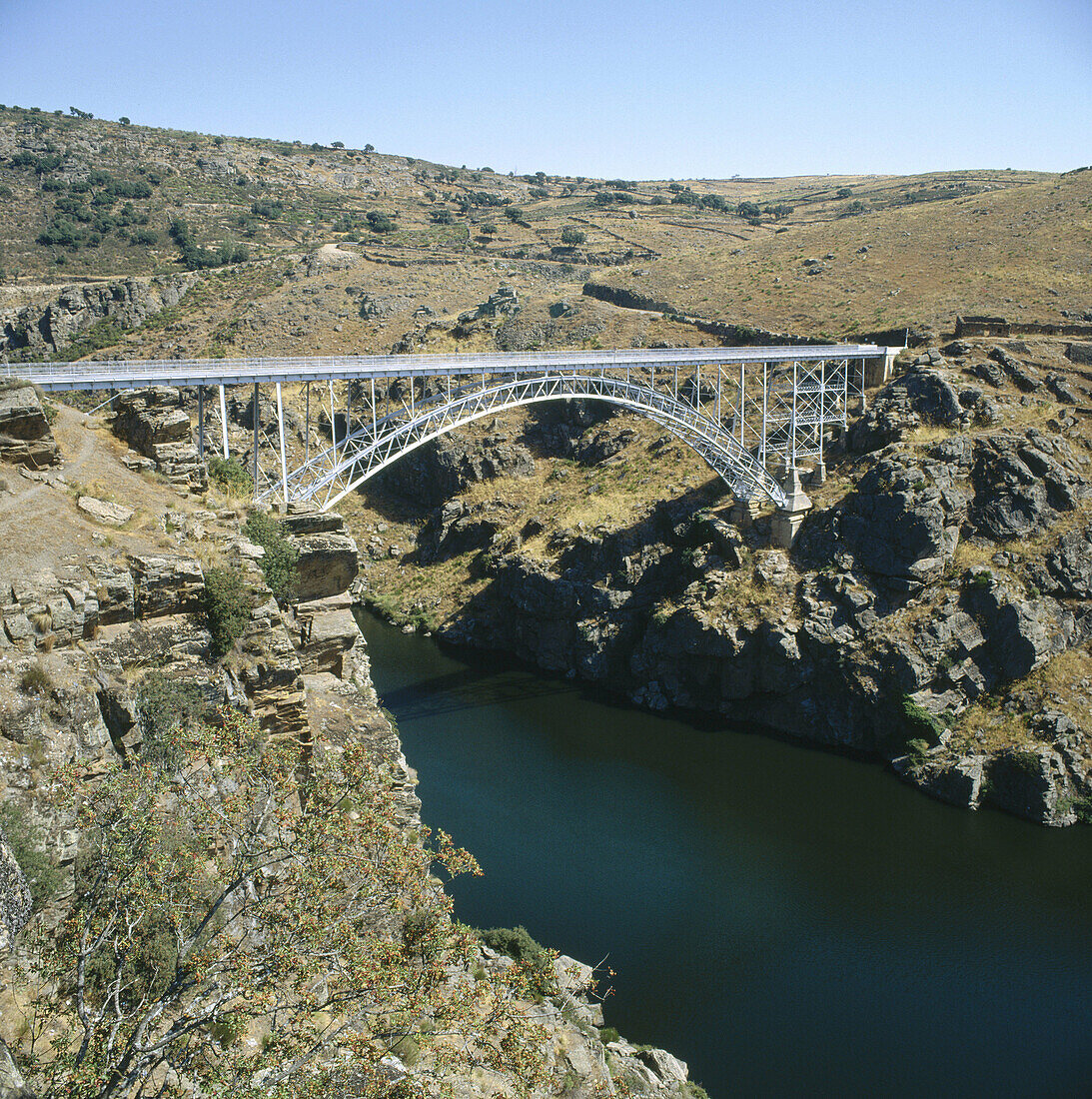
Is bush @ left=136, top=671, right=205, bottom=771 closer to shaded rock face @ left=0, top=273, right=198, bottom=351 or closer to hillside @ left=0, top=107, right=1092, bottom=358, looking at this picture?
hillside @ left=0, top=107, right=1092, bottom=358

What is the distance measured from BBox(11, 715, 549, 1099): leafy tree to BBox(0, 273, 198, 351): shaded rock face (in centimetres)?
4459

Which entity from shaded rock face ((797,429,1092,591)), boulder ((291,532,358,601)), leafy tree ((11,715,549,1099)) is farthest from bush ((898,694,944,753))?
leafy tree ((11,715,549,1099))

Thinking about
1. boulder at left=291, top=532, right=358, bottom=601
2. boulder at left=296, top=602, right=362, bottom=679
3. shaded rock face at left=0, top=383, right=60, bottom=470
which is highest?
shaded rock face at left=0, top=383, right=60, bottom=470

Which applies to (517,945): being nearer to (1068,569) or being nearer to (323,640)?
(323,640)

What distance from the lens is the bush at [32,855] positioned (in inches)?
322

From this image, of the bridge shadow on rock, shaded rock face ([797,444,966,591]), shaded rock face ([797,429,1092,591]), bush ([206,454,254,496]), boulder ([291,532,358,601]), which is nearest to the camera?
boulder ([291,532,358,601])

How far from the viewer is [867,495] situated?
3058 cm

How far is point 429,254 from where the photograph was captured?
221 ft

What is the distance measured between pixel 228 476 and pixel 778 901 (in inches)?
631

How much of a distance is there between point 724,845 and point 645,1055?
841 cm

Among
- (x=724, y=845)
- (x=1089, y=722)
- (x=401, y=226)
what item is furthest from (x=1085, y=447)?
(x=401, y=226)

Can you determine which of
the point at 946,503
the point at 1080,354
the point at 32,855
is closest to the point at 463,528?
the point at 946,503

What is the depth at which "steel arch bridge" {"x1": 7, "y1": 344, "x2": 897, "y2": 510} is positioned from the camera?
73.3 feet

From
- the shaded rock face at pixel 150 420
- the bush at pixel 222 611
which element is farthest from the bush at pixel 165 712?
the shaded rock face at pixel 150 420
